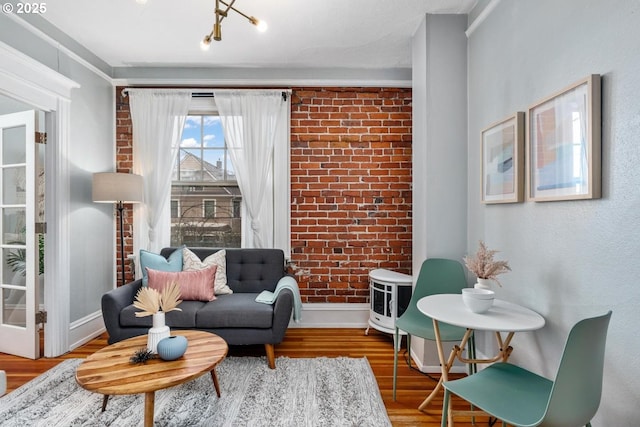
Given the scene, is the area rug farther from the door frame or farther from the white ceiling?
the white ceiling

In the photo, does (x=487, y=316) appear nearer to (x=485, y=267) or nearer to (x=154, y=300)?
(x=485, y=267)

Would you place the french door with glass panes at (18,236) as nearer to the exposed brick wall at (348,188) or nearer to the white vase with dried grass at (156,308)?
the white vase with dried grass at (156,308)

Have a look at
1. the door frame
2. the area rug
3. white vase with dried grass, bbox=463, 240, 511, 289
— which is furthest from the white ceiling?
the area rug

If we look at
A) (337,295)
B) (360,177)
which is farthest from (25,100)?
(337,295)

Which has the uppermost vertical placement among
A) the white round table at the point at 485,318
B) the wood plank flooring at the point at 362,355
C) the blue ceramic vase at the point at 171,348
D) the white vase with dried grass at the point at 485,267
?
the white vase with dried grass at the point at 485,267

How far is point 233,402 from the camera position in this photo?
2.20m

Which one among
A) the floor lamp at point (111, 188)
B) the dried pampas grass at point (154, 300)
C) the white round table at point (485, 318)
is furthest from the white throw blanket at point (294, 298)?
the floor lamp at point (111, 188)

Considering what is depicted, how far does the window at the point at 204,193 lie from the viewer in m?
3.71

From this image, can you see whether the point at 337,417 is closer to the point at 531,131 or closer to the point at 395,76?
the point at 531,131

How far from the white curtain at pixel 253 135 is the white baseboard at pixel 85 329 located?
5.61 feet

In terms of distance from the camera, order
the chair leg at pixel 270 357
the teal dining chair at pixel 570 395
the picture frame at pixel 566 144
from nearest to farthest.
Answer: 1. the teal dining chair at pixel 570 395
2. the picture frame at pixel 566 144
3. the chair leg at pixel 270 357

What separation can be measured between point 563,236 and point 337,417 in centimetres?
159

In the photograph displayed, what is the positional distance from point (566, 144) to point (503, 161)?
0.54 metres

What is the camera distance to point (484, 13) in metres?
2.39
